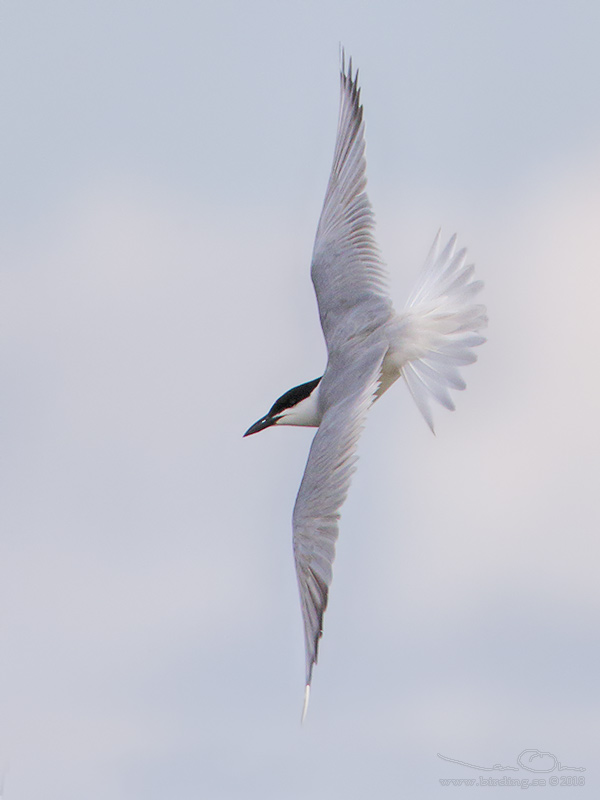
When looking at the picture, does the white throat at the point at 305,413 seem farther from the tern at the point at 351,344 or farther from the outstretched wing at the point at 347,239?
the outstretched wing at the point at 347,239

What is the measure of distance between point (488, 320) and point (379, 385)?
101 cm

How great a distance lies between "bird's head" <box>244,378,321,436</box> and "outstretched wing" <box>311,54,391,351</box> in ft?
1.60

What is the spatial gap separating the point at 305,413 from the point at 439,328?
1.10 metres

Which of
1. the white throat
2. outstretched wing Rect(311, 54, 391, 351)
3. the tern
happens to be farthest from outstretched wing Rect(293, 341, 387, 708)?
outstretched wing Rect(311, 54, 391, 351)

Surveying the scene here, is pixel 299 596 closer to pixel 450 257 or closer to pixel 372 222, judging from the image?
pixel 450 257

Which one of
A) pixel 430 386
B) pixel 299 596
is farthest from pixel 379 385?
pixel 299 596

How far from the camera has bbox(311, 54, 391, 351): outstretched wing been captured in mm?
11531

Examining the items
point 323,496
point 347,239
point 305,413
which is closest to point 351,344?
point 305,413

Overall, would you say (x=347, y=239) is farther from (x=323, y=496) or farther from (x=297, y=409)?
(x=323, y=496)

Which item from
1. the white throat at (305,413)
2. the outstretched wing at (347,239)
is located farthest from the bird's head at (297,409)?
the outstretched wing at (347,239)

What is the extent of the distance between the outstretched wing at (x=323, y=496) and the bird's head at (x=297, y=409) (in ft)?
2.30

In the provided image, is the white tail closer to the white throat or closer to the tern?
the tern

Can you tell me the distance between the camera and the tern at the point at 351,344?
9086mm

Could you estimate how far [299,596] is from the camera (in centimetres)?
889
